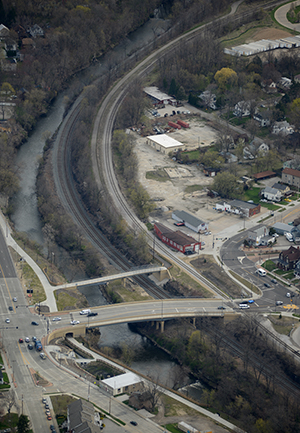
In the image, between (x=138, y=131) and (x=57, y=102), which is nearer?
(x=138, y=131)

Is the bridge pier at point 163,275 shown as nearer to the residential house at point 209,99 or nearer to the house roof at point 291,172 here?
the house roof at point 291,172

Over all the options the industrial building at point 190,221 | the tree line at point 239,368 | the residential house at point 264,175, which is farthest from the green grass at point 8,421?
the residential house at point 264,175

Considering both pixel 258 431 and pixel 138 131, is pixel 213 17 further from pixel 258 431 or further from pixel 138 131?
pixel 258 431

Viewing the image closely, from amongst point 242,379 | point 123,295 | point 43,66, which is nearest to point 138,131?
point 43,66

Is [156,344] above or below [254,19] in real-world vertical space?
below

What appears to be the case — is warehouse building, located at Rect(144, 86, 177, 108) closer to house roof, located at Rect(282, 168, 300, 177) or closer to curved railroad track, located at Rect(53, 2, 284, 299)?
curved railroad track, located at Rect(53, 2, 284, 299)

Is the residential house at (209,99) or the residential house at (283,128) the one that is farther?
the residential house at (209,99)
